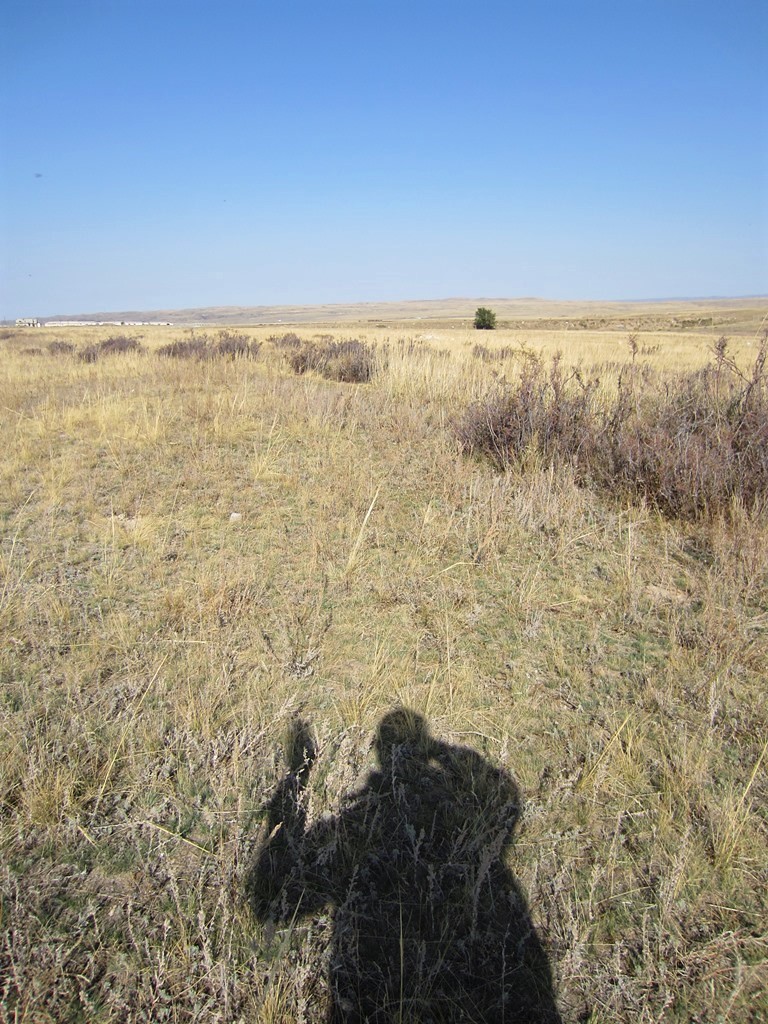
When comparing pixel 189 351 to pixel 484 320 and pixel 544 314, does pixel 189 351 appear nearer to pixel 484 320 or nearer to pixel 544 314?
pixel 484 320

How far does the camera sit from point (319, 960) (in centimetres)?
151

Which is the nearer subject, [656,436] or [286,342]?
[656,436]

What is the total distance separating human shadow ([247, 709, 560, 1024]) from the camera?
1448mm

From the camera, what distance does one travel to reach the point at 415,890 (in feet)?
5.61

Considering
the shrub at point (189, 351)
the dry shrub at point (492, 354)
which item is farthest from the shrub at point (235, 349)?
the dry shrub at point (492, 354)

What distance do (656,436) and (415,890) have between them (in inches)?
160

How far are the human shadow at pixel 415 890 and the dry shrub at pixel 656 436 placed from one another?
3.06 metres

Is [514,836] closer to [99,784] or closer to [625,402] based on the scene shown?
[99,784]

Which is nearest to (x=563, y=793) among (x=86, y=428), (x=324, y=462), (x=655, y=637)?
(x=655, y=637)

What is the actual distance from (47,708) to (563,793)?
2.10 m

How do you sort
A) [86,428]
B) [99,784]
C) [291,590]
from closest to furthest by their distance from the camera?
[99,784]
[291,590]
[86,428]

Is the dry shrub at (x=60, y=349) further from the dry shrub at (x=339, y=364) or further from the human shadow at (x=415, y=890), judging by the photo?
the human shadow at (x=415, y=890)

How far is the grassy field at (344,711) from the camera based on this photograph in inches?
58.6

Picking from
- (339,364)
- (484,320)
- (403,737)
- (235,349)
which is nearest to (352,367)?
(339,364)
